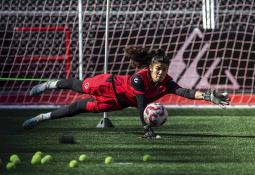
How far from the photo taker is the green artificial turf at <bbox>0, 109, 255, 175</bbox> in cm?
734

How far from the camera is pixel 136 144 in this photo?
29.8 feet

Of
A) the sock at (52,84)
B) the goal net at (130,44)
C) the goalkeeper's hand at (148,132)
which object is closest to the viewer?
the goalkeeper's hand at (148,132)

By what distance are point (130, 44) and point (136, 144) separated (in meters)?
7.76

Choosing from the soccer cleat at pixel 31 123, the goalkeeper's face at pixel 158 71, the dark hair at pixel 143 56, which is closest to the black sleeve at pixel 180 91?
the goalkeeper's face at pixel 158 71

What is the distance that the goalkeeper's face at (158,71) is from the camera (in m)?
9.72

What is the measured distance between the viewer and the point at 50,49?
57.9 ft

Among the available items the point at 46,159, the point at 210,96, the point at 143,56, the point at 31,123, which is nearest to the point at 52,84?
the point at 31,123

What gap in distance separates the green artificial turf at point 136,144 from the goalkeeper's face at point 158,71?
625 millimetres

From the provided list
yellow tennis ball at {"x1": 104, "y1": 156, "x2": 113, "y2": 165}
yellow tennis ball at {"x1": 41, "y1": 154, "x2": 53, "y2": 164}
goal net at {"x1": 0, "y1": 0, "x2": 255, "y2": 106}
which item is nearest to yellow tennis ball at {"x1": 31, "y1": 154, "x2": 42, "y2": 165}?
yellow tennis ball at {"x1": 41, "y1": 154, "x2": 53, "y2": 164}

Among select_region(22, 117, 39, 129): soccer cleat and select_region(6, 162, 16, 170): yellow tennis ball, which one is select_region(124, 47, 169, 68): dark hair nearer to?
select_region(22, 117, 39, 129): soccer cleat

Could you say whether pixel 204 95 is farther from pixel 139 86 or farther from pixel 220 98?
pixel 139 86

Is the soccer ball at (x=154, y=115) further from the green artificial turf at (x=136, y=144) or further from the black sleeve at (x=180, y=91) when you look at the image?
the black sleeve at (x=180, y=91)

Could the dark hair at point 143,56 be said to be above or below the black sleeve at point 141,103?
above

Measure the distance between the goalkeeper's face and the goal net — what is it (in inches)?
203
